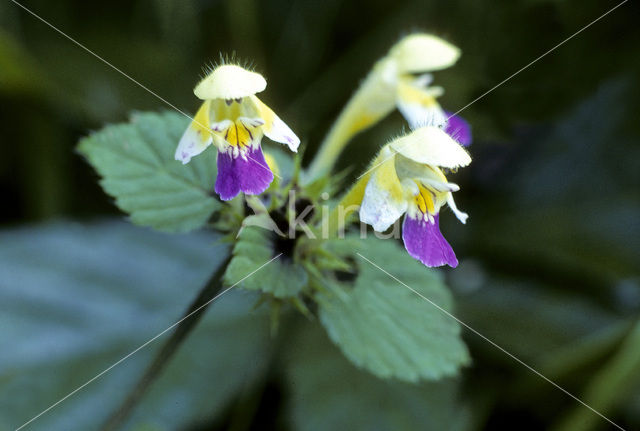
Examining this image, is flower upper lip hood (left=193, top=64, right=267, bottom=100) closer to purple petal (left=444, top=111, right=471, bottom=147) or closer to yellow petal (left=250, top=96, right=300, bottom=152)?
yellow petal (left=250, top=96, right=300, bottom=152)

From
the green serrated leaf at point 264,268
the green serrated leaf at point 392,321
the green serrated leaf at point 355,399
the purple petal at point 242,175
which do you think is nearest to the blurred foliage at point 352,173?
the green serrated leaf at point 355,399

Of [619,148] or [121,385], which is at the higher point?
[619,148]

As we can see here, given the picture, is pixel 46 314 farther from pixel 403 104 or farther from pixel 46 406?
pixel 403 104

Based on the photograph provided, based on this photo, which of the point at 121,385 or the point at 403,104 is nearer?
the point at 403,104

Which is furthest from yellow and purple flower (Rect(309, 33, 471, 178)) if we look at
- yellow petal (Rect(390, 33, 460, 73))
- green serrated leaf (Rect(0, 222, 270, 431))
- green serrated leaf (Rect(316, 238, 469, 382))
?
green serrated leaf (Rect(0, 222, 270, 431))

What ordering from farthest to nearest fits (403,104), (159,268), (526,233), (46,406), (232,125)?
(526,233) → (159,268) → (46,406) → (403,104) → (232,125)

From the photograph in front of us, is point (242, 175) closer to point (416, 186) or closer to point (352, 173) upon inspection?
point (416, 186)

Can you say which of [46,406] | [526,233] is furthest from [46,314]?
[526,233]
